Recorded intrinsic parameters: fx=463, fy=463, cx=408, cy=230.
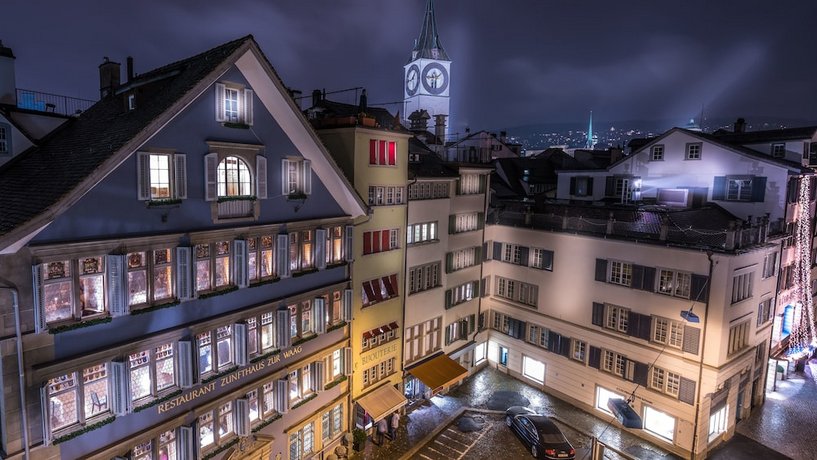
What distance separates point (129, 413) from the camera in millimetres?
17578

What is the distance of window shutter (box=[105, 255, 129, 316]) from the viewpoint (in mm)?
16703

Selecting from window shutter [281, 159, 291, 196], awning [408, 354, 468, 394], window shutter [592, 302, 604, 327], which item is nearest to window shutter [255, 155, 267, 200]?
window shutter [281, 159, 291, 196]

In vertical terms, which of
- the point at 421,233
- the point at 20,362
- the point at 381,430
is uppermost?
the point at 421,233

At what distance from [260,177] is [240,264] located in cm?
418

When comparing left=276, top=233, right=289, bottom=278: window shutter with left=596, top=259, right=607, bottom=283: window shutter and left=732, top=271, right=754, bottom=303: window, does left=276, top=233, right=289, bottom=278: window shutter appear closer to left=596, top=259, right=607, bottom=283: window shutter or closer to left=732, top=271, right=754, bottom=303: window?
left=596, top=259, right=607, bottom=283: window shutter

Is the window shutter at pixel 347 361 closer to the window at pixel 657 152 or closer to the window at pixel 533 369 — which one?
the window at pixel 533 369

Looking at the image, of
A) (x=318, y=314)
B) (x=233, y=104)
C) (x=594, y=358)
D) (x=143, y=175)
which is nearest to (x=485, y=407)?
(x=594, y=358)

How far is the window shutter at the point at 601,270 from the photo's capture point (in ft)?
114

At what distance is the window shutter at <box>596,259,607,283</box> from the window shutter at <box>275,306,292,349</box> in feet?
77.3

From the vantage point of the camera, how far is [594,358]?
117 ft

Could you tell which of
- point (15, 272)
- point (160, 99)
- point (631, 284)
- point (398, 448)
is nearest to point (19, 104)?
point (160, 99)

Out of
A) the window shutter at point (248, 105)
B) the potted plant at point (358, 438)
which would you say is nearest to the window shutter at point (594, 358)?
the potted plant at point (358, 438)

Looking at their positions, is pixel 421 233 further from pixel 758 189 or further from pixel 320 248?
pixel 758 189

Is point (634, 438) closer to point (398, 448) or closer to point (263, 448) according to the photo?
point (398, 448)
